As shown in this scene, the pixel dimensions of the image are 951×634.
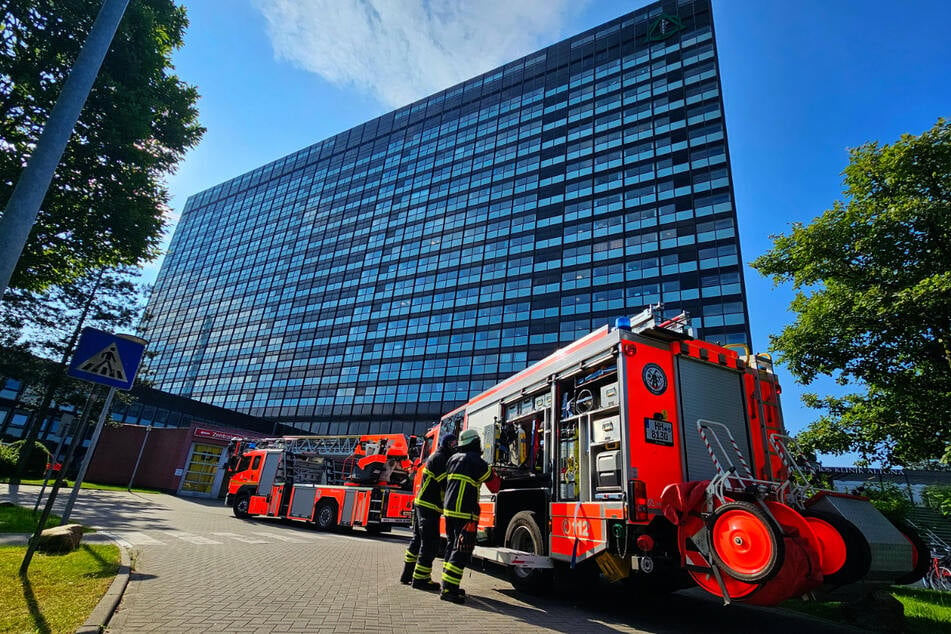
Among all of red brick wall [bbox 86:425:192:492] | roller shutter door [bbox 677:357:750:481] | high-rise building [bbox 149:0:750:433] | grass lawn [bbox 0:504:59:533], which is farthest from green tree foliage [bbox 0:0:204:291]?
Result: high-rise building [bbox 149:0:750:433]

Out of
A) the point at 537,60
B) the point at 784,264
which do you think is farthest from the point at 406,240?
the point at 784,264

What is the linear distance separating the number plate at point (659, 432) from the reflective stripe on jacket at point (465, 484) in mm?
2045

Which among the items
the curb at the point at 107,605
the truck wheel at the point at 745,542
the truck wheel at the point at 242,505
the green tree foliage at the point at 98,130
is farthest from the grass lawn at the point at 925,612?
the truck wheel at the point at 242,505

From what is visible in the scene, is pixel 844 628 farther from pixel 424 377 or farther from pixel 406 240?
pixel 406 240

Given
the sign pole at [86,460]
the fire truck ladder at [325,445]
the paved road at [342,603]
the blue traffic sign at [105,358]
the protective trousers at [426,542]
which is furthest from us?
the fire truck ladder at [325,445]

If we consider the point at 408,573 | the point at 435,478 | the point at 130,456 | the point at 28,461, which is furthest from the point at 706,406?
the point at 130,456

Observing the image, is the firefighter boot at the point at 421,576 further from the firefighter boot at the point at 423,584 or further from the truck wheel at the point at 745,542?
the truck wheel at the point at 745,542

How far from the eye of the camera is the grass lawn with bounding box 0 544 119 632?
11.2 ft

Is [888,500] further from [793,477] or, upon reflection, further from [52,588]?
[52,588]

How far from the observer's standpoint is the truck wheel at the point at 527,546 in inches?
247

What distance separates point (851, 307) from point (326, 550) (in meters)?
13.7

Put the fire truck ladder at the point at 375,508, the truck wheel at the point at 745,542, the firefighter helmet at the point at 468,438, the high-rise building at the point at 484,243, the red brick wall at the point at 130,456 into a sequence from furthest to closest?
the high-rise building at the point at 484,243
the red brick wall at the point at 130,456
the fire truck ladder at the point at 375,508
the firefighter helmet at the point at 468,438
the truck wheel at the point at 745,542

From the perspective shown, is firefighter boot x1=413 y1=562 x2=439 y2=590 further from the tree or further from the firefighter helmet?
the tree

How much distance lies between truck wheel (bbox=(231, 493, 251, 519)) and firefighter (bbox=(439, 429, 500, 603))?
591 inches
